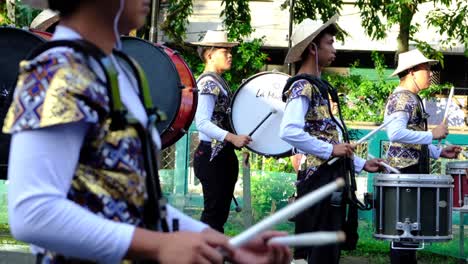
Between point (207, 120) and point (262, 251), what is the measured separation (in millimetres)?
6022

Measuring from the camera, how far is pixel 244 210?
33.4 feet

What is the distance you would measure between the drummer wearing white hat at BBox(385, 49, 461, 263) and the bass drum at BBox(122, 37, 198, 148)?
1.75 m

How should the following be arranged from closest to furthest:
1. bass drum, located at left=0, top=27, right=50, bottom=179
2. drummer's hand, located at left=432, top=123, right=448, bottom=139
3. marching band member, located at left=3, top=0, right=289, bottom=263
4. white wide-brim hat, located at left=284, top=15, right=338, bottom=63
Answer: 1. marching band member, located at left=3, top=0, right=289, bottom=263
2. bass drum, located at left=0, top=27, right=50, bottom=179
3. white wide-brim hat, located at left=284, top=15, right=338, bottom=63
4. drummer's hand, located at left=432, top=123, right=448, bottom=139

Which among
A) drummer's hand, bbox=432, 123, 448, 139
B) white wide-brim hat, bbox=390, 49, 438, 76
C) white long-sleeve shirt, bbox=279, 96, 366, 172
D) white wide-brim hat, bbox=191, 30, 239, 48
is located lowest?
drummer's hand, bbox=432, 123, 448, 139

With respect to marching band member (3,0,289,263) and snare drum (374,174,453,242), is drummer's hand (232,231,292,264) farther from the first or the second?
snare drum (374,174,453,242)

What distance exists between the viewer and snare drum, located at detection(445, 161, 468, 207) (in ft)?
28.3

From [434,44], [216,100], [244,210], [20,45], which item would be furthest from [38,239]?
[434,44]

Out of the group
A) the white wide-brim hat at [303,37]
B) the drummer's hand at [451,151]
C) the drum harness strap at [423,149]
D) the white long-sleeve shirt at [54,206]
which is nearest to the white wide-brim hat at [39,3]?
the white long-sleeve shirt at [54,206]

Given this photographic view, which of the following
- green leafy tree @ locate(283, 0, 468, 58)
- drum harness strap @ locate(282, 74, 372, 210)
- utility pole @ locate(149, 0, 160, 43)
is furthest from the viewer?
green leafy tree @ locate(283, 0, 468, 58)

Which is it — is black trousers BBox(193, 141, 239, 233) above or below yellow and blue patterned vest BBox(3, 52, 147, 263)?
below

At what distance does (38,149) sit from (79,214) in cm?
15

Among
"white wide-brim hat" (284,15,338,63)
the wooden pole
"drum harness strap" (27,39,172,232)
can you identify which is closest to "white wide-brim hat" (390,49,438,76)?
the wooden pole

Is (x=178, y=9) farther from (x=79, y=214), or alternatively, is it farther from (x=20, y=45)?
(x=79, y=214)

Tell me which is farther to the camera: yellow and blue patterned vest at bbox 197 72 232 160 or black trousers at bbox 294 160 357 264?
yellow and blue patterned vest at bbox 197 72 232 160
